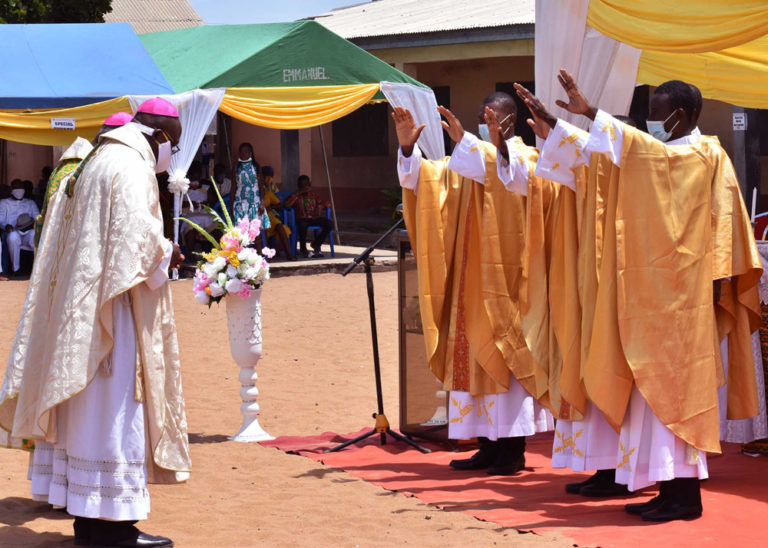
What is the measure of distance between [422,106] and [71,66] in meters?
4.92

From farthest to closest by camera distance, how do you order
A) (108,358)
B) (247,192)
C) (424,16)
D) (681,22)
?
(424,16), (247,192), (681,22), (108,358)

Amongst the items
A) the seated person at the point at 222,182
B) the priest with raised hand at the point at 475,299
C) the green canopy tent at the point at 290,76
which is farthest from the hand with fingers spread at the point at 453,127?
the seated person at the point at 222,182

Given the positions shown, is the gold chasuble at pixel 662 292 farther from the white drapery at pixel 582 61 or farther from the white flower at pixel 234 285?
the white flower at pixel 234 285

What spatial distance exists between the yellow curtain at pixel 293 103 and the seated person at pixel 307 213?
1.43m

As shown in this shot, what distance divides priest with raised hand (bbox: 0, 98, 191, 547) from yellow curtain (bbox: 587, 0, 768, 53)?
2911 mm

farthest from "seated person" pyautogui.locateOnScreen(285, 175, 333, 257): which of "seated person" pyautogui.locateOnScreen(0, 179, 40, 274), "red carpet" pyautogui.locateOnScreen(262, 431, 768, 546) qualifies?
"red carpet" pyautogui.locateOnScreen(262, 431, 768, 546)

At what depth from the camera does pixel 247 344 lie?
7309 millimetres

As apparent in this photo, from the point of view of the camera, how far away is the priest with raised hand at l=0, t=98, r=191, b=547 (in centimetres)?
464

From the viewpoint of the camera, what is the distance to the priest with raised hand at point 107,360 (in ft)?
15.2

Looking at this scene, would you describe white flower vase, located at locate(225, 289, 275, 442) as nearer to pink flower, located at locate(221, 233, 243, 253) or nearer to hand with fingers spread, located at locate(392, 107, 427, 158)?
pink flower, located at locate(221, 233, 243, 253)

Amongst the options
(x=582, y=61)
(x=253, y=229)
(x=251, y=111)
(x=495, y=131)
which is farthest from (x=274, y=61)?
(x=495, y=131)

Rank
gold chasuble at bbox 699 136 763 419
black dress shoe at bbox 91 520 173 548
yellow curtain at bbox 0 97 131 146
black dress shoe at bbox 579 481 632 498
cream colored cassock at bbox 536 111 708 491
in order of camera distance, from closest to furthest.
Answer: black dress shoe at bbox 91 520 173 548 → cream colored cassock at bbox 536 111 708 491 → gold chasuble at bbox 699 136 763 419 → black dress shoe at bbox 579 481 632 498 → yellow curtain at bbox 0 97 131 146

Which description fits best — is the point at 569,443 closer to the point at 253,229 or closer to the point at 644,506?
the point at 644,506

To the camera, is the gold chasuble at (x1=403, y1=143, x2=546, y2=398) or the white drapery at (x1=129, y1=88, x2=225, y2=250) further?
the white drapery at (x1=129, y1=88, x2=225, y2=250)
